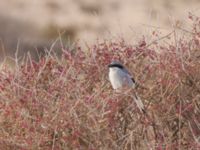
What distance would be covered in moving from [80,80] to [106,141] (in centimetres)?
52

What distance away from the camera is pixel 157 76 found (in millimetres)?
5621

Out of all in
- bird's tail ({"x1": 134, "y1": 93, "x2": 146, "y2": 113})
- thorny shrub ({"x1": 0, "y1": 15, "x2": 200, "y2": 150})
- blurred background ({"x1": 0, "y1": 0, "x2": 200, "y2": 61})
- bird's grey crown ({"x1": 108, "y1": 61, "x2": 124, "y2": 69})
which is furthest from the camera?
blurred background ({"x1": 0, "y1": 0, "x2": 200, "y2": 61})

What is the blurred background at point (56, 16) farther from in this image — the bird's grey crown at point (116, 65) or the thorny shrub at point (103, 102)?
the bird's grey crown at point (116, 65)

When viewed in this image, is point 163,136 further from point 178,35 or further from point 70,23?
point 70,23

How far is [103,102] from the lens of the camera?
17.5 feet

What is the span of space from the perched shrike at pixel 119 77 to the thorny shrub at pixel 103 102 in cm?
5

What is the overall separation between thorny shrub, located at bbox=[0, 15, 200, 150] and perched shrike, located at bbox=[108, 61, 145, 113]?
0.16ft

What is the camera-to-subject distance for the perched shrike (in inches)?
222

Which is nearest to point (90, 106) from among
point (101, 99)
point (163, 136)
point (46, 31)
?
point (101, 99)

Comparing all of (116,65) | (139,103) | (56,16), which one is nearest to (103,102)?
(139,103)

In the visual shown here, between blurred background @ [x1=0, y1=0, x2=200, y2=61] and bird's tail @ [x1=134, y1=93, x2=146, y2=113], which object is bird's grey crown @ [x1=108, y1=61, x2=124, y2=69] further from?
blurred background @ [x1=0, y1=0, x2=200, y2=61]

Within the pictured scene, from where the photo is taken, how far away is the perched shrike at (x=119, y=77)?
5.64 m

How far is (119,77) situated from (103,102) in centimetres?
58

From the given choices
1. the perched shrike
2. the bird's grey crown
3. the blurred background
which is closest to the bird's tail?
the perched shrike
